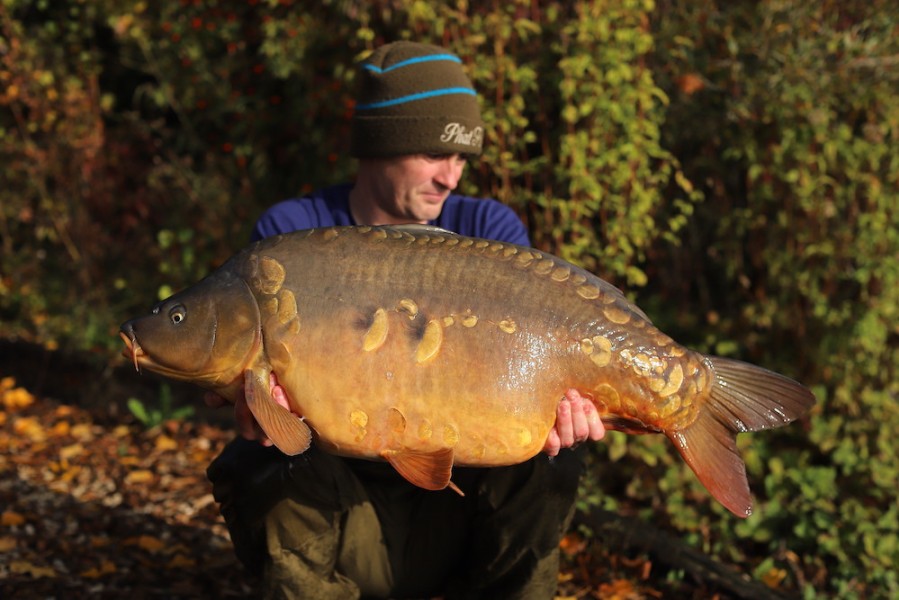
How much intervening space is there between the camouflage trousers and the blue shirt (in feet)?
2.36

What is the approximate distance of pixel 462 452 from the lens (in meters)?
2.07

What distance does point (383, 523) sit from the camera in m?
2.66

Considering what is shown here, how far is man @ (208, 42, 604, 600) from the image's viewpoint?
242 centimetres

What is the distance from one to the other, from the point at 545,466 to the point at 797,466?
1.83m

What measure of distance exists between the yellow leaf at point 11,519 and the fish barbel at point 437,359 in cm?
172

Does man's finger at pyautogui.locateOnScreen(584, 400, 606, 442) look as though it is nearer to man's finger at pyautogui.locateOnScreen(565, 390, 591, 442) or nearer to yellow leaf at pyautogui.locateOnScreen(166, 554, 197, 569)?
man's finger at pyautogui.locateOnScreen(565, 390, 591, 442)

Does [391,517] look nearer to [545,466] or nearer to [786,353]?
[545,466]

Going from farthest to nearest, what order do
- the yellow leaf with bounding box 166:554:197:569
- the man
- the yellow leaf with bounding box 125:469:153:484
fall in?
the yellow leaf with bounding box 125:469:153:484, the yellow leaf with bounding box 166:554:197:569, the man

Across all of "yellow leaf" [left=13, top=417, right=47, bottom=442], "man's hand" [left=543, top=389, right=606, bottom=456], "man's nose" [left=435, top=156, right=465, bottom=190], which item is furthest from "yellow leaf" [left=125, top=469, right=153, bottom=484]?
"man's hand" [left=543, top=389, right=606, bottom=456]

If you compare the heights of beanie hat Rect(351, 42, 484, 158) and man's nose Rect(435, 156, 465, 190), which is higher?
beanie hat Rect(351, 42, 484, 158)

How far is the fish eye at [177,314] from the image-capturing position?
2145 millimetres

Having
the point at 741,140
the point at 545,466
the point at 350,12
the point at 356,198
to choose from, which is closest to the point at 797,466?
the point at 741,140

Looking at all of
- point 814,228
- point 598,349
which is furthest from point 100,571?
point 814,228

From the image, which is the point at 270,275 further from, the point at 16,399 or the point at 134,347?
the point at 16,399
